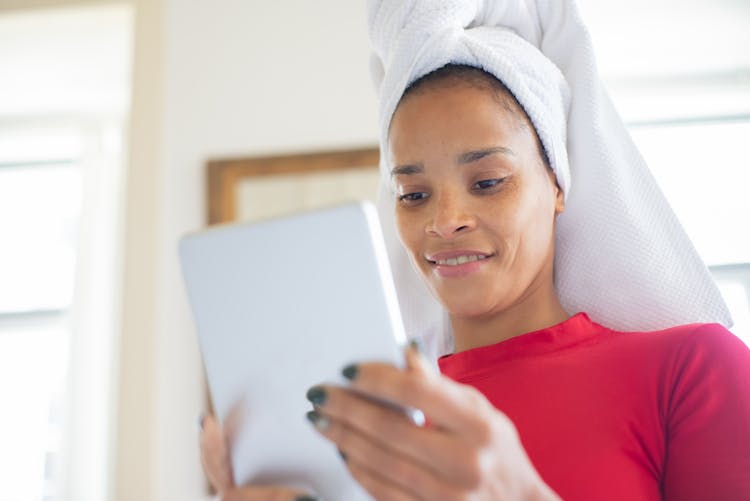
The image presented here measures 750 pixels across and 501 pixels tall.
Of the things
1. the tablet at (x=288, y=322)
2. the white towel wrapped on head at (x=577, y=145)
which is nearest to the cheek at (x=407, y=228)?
the white towel wrapped on head at (x=577, y=145)

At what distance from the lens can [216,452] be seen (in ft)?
1.99

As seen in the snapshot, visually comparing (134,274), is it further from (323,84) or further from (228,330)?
(228,330)

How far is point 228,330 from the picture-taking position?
59cm

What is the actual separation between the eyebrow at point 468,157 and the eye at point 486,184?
3 centimetres

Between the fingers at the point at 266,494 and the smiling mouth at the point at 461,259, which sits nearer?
the fingers at the point at 266,494

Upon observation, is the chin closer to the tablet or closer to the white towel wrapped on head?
the white towel wrapped on head

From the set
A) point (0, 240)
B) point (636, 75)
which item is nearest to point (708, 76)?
point (636, 75)

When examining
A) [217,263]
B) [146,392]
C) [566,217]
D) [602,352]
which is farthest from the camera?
[146,392]

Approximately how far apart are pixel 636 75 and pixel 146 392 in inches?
76.9

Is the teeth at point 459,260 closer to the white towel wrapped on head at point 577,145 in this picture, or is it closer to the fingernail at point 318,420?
the white towel wrapped on head at point 577,145

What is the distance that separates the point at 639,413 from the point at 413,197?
341mm

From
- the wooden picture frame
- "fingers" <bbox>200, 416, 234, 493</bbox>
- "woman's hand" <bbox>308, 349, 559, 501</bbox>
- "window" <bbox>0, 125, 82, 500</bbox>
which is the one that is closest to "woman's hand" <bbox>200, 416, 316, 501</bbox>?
"fingers" <bbox>200, 416, 234, 493</bbox>

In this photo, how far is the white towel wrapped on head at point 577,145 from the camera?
888 mm

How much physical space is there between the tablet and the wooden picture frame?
1643 millimetres
